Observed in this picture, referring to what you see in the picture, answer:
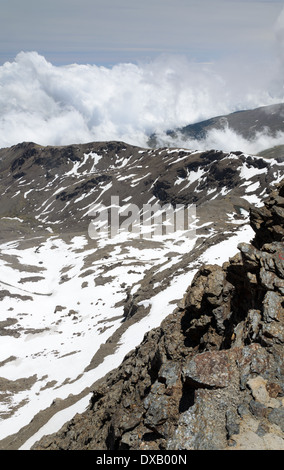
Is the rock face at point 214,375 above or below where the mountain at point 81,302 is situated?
above

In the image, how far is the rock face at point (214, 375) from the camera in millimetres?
11828

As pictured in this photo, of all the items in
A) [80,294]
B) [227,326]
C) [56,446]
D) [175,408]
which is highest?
[227,326]

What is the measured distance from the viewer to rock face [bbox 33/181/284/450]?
38.8ft

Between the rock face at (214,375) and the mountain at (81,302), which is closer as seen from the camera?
the rock face at (214,375)

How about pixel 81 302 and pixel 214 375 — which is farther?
pixel 81 302

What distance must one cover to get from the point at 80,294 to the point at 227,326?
7228cm

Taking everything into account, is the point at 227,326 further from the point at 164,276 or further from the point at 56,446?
the point at 164,276

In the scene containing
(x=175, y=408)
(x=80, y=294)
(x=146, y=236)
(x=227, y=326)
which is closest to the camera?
(x=175, y=408)

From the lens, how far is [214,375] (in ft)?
44.9

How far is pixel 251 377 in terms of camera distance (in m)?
13.1

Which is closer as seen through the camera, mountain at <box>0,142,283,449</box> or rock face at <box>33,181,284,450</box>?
rock face at <box>33,181,284,450</box>

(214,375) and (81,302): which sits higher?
(214,375)

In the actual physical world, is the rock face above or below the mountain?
above

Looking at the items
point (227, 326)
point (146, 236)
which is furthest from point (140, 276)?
point (227, 326)
